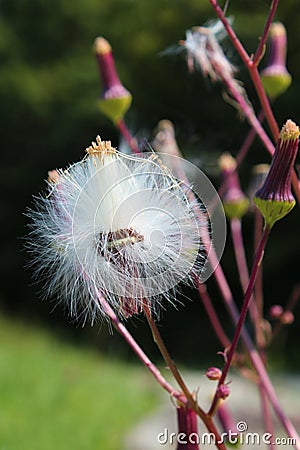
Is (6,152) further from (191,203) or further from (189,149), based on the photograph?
(191,203)

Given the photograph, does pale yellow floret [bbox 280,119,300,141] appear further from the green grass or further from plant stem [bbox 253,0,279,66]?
the green grass

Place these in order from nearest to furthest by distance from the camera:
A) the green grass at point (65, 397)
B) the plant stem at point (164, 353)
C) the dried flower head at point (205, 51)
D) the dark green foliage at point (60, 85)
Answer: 1. the plant stem at point (164, 353)
2. the dried flower head at point (205, 51)
3. the green grass at point (65, 397)
4. the dark green foliage at point (60, 85)

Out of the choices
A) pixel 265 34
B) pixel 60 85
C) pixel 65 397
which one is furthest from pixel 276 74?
pixel 60 85

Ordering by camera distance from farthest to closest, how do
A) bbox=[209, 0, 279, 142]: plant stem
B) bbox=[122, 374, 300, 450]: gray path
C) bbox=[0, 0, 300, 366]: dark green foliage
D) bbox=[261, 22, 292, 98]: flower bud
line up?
bbox=[0, 0, 300, 366]: dark green foliage < bbox=[122, 374, 300, 450]: gray path < bbox=[261, 22, 292, 98]: flower bud < bbox=[209, 0, 279, 142]: plant stem

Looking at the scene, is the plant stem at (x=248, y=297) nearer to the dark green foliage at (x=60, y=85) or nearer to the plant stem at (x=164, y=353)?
the plant stem at (x=164, y=353)

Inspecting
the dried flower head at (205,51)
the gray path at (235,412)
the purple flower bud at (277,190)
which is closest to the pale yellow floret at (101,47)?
the dried flower head at (205,51)

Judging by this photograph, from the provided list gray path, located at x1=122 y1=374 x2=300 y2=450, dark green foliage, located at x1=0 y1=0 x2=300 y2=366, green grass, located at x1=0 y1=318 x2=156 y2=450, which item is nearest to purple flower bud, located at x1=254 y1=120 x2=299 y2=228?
gray path, located at x1=122 y1=374 x2=300 y2=450

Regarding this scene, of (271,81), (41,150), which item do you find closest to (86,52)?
(41,150)
